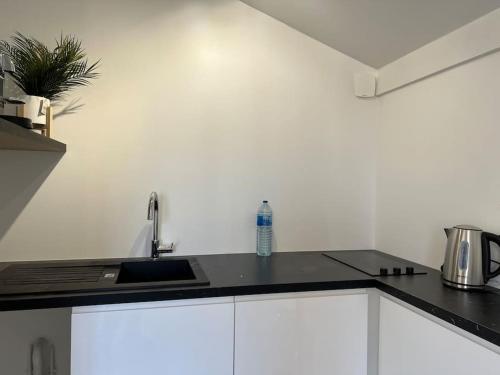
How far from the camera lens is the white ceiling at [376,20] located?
143 centimetres

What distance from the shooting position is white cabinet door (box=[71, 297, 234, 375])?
1170 mm

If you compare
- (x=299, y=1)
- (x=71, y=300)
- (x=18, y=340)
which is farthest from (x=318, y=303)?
(x=299, y=1)

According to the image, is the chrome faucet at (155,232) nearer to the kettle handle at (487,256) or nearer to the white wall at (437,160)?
the white wall at (437,160)

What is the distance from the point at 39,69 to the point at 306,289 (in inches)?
55.8

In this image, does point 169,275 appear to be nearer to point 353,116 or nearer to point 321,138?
point 321,138

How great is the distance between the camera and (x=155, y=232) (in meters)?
1.73

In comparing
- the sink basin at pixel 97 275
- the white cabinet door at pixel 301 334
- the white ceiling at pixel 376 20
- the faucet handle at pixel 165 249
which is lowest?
the white cabinet door at pixel 301 334

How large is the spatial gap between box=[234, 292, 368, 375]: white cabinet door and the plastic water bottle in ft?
1.78

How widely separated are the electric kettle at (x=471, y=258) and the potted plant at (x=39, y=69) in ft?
5.67

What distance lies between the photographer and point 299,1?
1.74 metres

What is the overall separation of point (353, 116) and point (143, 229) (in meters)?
1.32

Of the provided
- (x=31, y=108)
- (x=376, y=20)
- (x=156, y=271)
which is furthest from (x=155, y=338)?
(x=376, y=20)

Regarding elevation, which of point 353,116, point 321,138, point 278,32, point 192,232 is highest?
point 278,32

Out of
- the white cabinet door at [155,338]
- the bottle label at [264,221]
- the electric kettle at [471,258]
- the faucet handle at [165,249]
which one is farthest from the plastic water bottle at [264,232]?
the electric kettle at [471,258]
